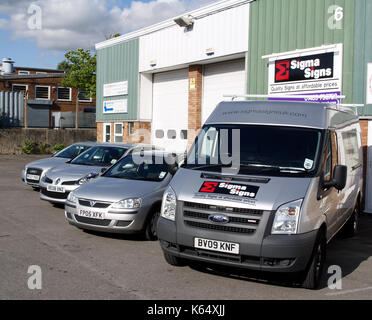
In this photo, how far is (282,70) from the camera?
517 inches

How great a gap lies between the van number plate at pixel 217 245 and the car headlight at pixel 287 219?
49cm

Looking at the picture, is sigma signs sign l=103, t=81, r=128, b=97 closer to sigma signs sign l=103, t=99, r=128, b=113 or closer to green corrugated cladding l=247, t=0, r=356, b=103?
sigma signs sign l=103, t=99, r=128, b=113

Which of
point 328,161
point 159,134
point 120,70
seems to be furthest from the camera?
point 120,70

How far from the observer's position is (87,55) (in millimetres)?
34281

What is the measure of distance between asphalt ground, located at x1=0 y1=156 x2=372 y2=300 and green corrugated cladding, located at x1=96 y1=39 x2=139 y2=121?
1209 cm

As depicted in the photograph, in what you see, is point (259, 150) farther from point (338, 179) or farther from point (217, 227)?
point (217, 227)

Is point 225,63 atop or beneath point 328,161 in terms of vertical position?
atop

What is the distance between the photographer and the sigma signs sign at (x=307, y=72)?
1173 cm

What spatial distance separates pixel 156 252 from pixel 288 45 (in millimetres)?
8072

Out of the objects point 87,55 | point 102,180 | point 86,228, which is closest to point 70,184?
point 102,180

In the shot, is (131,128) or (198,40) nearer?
(198,40)

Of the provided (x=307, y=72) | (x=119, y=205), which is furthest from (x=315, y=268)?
(x=307, y=72)

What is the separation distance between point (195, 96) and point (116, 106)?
6.15 m

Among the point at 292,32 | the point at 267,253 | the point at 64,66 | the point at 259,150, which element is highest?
the point at 64,66
